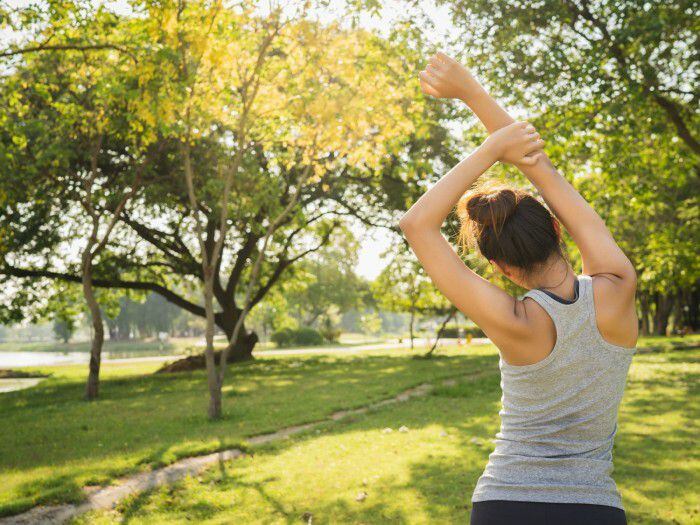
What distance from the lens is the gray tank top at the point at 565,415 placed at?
72.0 inches

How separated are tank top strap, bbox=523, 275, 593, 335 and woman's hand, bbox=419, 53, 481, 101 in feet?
2.41

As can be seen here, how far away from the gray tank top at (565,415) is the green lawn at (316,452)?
418 centimetres

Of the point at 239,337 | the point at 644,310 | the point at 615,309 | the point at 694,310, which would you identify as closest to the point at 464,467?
the point at 615,309

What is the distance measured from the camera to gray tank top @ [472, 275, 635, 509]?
1.83m

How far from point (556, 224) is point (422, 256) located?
479 millimetres

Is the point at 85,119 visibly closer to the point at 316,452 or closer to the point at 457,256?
the point at 316,452

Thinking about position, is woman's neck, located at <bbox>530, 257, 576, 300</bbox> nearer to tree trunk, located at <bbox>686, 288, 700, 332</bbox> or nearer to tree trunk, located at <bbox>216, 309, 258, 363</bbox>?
tree trunk, located at <bbox>216, 309, 258, 363</bbox>

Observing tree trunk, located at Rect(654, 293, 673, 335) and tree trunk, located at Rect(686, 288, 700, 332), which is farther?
tree trunk, located at Rect(654, 293, 673, 335)

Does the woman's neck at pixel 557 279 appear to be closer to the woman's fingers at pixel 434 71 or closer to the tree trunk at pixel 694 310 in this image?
the woman's fingers at pixel 434 71

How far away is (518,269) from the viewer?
6.54 feet

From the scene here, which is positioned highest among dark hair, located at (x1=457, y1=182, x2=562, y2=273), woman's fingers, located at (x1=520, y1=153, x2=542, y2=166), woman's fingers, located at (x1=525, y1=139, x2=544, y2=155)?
woman's fingers, located at (x1=525, y1=139, x2=544, y2=155)

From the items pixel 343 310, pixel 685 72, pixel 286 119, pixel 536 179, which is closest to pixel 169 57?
pixel 286 119

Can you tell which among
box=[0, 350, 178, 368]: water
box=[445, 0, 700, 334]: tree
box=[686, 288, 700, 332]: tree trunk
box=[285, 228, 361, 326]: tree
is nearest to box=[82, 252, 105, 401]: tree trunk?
box=[445, 0, 700, 334]: tree

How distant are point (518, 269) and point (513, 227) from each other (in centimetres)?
15
